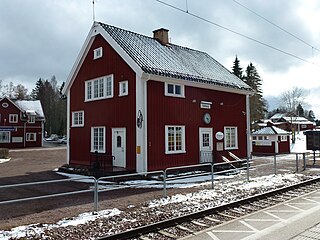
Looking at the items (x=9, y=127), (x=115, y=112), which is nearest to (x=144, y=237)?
(x=115, y=112)

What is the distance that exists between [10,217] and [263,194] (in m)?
7.84

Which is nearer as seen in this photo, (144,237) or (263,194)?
(144,237)

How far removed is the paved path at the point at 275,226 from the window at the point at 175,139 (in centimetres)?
841

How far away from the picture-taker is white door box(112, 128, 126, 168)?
16969mm

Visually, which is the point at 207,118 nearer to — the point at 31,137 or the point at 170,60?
the point at 170,60

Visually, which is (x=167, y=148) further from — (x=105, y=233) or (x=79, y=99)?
(x=105, y=233)

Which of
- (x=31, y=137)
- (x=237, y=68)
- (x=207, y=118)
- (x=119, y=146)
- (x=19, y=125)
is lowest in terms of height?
(x=119, y=146)

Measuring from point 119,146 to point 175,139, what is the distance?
3149 millimetres

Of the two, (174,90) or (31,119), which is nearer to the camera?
(174,90)

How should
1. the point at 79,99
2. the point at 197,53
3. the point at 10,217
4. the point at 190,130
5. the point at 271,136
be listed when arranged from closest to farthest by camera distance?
the point at 10,217, the point at 190,130, the point at 79,99, the point at 197,53, the point at 271,136

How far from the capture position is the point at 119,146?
17297 millimetres

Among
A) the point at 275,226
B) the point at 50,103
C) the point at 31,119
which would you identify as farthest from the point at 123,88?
the point at 50,103

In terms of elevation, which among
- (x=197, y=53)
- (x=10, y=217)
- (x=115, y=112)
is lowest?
(x=10, y=217)

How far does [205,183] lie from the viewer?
13867mm
